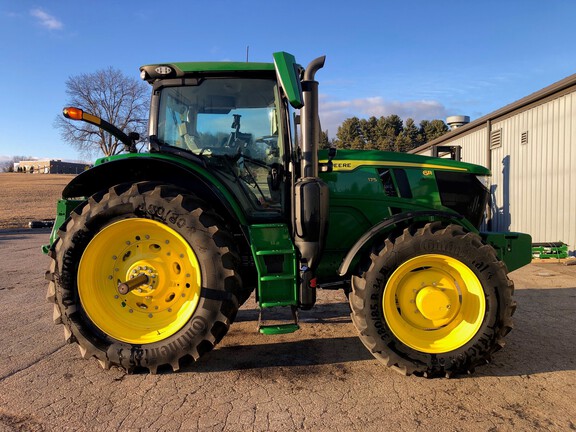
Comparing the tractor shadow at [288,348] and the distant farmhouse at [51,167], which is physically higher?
the distant farmhouse at [51,167]

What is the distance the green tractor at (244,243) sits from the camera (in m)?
2.88

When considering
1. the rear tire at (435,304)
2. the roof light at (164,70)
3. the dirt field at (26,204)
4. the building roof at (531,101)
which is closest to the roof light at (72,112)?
the roof light at (164,70)

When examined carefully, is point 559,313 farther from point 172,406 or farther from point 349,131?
point 349,131

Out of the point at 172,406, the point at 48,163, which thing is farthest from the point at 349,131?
the point at 48,163

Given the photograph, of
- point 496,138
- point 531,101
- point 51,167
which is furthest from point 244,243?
point 51,167

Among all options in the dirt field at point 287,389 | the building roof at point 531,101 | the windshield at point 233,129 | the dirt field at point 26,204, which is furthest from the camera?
the dirt field at point 26,204

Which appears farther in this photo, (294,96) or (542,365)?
(542,365)

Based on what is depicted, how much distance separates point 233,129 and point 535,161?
8.29 meters

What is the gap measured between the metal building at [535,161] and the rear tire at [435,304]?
4.35 m

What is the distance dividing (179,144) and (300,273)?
156cm

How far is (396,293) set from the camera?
10.1 feet

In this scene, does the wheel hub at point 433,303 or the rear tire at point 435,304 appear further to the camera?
the wheel hub at point 433,303

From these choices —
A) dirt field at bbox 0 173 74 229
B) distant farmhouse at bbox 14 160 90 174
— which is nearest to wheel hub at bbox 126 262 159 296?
dirt field at bbox 0 173 74 229

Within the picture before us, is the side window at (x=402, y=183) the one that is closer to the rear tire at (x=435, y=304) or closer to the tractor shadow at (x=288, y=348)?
the rear tire at (x=435, y=304)
